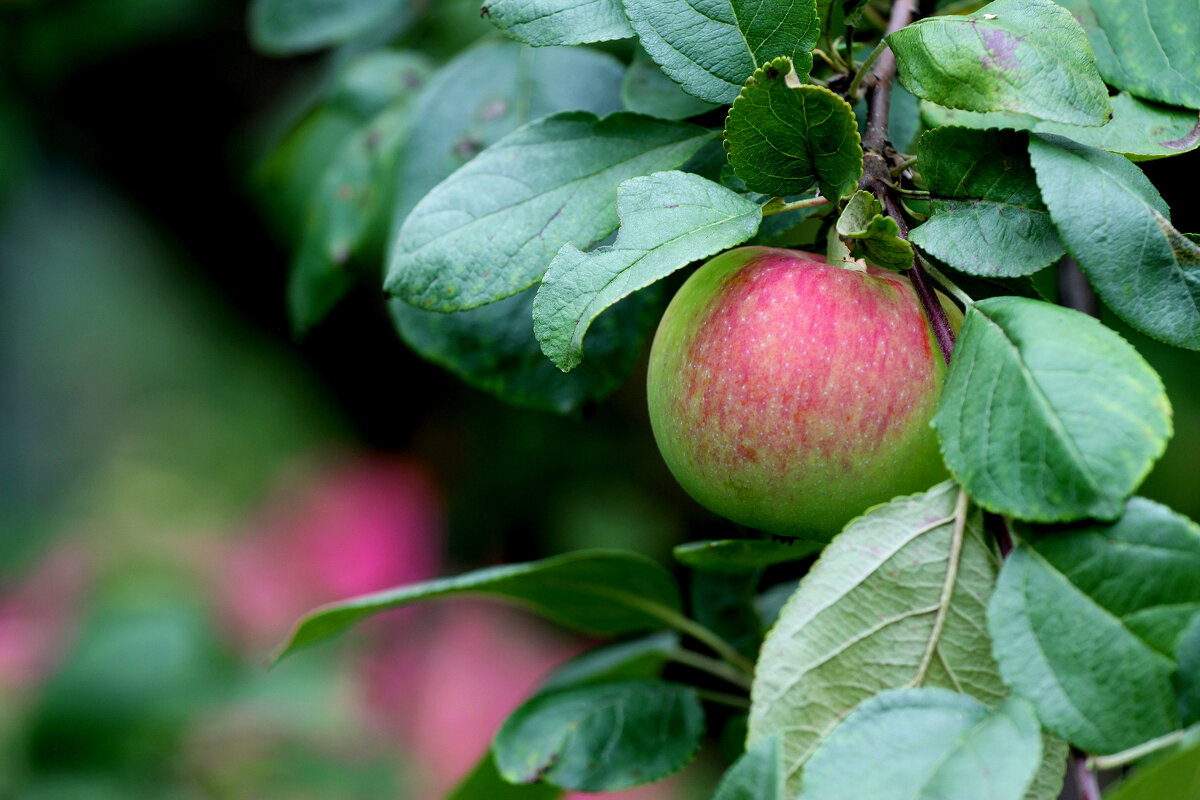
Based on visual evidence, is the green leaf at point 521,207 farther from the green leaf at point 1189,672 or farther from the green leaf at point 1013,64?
the green leaf at point 1189,672

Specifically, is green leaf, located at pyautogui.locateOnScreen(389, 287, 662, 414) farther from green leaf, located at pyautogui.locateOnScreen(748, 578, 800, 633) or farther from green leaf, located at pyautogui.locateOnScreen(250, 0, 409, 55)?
green leaf, located at pyautogui.locateOnScreen(250, 0, 409, 55)

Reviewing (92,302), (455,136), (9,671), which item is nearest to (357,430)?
(92,302)

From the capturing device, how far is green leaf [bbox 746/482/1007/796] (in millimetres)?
371

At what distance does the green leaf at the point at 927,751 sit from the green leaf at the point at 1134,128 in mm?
213

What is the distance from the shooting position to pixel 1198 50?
428 mm

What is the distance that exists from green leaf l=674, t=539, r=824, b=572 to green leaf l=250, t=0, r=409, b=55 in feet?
2.07

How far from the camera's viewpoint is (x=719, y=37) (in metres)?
0.41

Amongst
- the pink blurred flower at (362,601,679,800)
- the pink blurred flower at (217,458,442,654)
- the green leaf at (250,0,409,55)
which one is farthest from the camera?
the pink blurred flower at (217,458,442,654)

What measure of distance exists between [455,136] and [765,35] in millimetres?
347

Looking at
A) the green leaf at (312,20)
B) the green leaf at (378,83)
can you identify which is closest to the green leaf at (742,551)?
the green leaf at (378,83)

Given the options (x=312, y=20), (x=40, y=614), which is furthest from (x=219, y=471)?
(x=312, y=20)

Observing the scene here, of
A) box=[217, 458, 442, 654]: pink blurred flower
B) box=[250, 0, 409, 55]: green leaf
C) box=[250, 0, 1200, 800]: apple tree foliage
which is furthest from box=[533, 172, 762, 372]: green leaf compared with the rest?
box=[217, 458, 442, 654]: pink blurred flower

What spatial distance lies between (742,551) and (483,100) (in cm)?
40

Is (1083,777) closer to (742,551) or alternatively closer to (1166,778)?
(1166,778)
